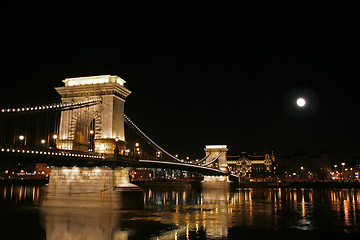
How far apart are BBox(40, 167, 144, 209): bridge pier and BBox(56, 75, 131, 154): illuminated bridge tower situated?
8.10ft

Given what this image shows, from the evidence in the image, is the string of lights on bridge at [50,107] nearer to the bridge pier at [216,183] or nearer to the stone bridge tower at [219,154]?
the bridge pier at [216,183]

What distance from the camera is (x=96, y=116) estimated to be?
34.4 meters

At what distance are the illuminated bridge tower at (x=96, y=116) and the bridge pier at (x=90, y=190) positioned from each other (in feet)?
8.10

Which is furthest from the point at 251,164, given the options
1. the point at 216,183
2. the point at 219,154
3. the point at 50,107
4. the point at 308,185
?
the point at 50,107

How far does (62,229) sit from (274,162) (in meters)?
172

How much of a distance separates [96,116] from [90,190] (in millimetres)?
7299

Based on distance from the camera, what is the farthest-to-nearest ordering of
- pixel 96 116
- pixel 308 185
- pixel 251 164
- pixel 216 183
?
pixel 251 164, pixel 308 185, pixel 216 183, pixel 96 116

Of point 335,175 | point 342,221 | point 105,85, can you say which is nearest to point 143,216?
point 105,85

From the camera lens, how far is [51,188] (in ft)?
107

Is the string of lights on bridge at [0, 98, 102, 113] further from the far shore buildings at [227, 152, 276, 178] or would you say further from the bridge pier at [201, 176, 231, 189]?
the far shore buildings at [227, 152, 276, 178]

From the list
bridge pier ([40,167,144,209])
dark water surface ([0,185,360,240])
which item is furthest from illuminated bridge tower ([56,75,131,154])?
dark water surface ([0,185,360,240])

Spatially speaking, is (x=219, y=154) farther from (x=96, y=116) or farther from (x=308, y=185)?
(x=96, y=116)

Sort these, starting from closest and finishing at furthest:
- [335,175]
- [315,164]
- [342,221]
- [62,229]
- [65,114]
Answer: [62,229] < [342,221] < [65,114] < [335,175] < [315,164]

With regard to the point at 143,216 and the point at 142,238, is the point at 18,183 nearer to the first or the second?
the point at 143,216
